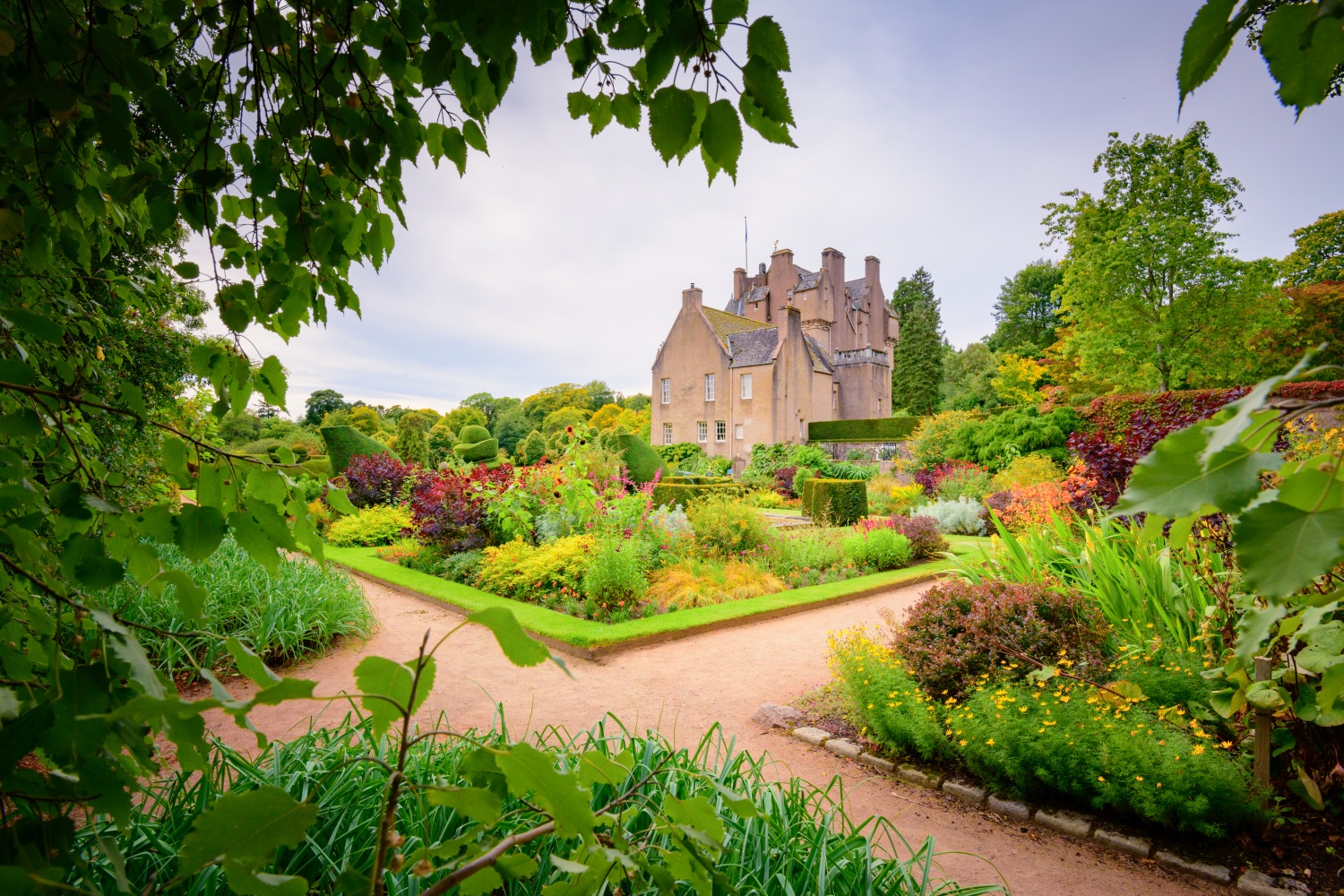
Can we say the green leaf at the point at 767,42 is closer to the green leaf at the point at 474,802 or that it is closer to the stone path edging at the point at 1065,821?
the green leaf at the point at 474,802

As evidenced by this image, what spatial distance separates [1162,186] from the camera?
62.5ft

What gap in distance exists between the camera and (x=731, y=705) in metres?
4.82

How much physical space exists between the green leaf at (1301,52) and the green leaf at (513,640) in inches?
41.2

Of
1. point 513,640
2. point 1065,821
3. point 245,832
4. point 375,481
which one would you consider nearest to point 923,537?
point 1065,821

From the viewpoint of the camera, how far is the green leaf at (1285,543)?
1.83ft

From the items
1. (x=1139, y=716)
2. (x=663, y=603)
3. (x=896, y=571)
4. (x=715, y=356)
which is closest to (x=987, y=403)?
(x=715, y=356)

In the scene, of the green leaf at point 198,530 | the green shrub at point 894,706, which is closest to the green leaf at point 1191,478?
the green leaf at point 198,530

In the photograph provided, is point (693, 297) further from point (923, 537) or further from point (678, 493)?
point (923, 537)

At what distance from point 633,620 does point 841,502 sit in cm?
804

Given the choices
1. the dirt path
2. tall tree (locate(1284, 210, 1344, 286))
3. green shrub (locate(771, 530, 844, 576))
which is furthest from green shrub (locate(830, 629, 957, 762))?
tall tree (locate(1284, 210, 1344, 286))

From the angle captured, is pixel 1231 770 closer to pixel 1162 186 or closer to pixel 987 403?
pixel 1162 186

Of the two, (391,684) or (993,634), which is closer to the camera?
(391,684)

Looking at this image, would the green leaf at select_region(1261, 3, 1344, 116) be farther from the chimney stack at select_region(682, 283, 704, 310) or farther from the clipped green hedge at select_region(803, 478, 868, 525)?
the chimney stack at select_region(682, 283, 704, 310)

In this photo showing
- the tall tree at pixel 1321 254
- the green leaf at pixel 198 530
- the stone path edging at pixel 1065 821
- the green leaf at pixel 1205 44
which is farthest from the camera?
the tall tree at pixel 1321 254
